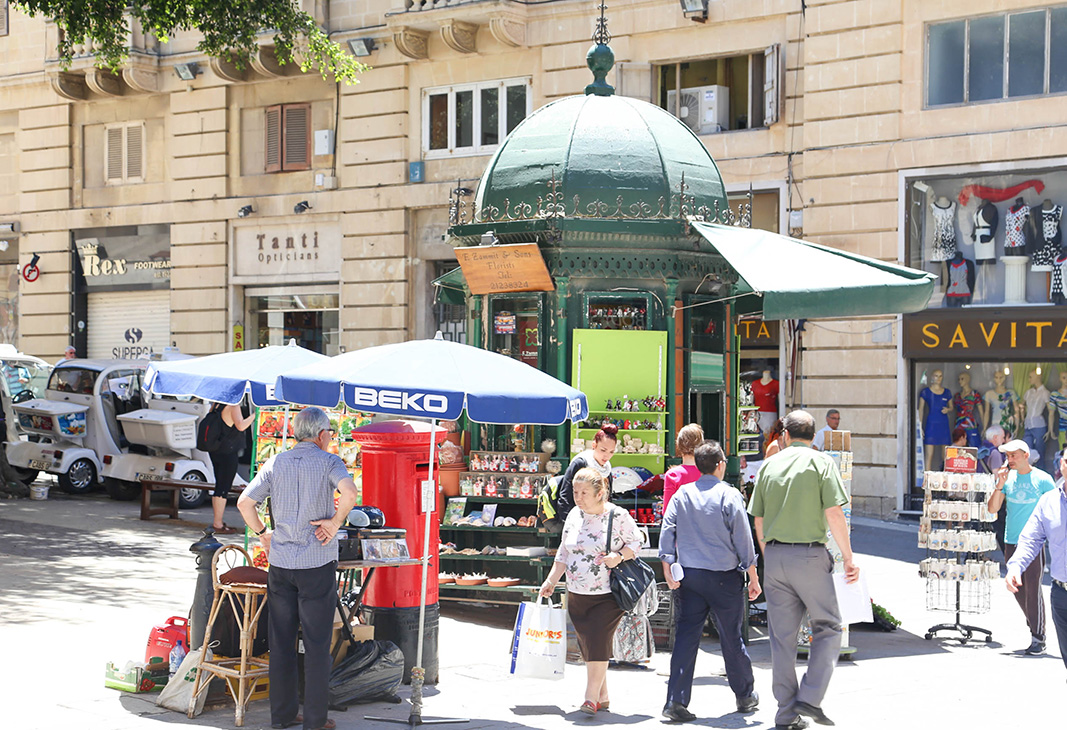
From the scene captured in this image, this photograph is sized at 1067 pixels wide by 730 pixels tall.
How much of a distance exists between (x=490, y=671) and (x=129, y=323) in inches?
794

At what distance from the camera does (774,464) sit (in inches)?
310

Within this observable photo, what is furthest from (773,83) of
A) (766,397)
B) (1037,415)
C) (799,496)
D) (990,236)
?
(799,496)

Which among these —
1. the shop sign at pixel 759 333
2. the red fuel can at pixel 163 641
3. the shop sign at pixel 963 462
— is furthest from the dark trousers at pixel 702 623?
the shop sign at pixel 759 333

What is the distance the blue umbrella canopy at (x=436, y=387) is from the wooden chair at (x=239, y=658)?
1216mm

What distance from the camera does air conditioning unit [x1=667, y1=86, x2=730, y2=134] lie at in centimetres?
2061

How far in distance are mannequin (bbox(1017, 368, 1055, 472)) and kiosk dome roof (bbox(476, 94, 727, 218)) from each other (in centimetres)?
735

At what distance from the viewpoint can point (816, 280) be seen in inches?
434

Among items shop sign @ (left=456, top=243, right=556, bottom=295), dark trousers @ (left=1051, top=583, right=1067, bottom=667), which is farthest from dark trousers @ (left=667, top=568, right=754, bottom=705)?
shop sign @ (left=456, top=243, right=556, bottom=295)

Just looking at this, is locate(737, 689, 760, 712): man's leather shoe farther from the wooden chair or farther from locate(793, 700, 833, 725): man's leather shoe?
the wooden chair

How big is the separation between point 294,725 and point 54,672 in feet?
6.82

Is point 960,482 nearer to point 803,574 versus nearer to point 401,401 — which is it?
point 803,574

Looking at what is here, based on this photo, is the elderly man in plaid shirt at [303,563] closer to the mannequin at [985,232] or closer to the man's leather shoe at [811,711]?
the man's leather shoe at [811,711]

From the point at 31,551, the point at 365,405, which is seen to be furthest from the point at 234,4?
the point at 365,405

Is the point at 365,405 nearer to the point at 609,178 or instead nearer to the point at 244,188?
the point at 609,178
